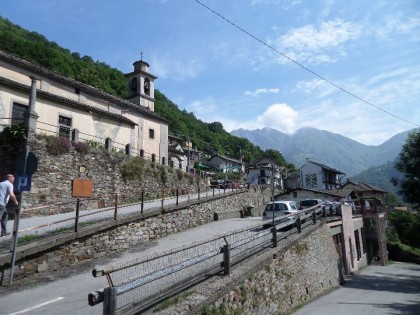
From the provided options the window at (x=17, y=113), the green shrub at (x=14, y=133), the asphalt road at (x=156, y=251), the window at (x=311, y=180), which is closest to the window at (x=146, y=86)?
the window at (x=17, y=113)

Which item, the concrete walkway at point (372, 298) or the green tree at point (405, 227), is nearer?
the concrete walkway at point (372, 298)

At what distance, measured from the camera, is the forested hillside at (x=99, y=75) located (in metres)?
→ 62.6

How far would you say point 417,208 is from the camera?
869 inches

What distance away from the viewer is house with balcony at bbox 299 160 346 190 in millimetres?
66000

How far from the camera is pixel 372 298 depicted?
1566 centimetres

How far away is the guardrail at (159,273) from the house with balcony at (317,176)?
2368 inches

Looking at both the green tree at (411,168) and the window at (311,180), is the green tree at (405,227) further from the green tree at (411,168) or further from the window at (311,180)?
the green tree at (411,168)

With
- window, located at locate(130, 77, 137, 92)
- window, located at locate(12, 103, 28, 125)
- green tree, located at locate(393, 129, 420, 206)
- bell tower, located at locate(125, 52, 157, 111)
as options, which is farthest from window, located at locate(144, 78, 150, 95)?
green tree, located at locate(393, 129, 420, 206)

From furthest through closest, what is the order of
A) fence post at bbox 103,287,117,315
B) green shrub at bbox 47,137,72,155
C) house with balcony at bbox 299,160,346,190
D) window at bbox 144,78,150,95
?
house with balcony at bbox 299,160,346,190 → window at bbox 144,78,150,95 → green shrub at bbox 47,137,72,155 → fence post at bbox 103,287,117,315

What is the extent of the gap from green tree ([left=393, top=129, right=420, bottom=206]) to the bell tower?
2457 centimetres

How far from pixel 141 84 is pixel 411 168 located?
1041 inches

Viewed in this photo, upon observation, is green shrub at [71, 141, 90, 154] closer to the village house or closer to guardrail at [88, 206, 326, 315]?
the village house

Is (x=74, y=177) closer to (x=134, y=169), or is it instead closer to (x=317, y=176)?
(x=134, y=169)

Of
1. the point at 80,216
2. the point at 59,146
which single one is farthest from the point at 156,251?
the point at 59,146
